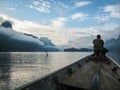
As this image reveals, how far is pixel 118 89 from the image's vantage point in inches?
249

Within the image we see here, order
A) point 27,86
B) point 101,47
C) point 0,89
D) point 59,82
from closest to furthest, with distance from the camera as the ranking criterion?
point 27,86
point 59,82
point 101,47
point 0,89

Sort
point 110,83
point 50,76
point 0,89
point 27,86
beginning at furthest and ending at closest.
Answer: point 0,89 < point 50,76 < point 110,83 < point 27,86

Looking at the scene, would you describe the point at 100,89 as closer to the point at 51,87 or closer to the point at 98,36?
the point at 51,87

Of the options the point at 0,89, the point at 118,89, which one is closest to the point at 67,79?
the point at 118,89

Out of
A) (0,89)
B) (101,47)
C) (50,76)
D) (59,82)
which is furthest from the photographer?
(0,89)

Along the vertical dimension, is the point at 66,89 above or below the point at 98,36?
below

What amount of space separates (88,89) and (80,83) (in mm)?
709

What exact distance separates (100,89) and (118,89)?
62 cm

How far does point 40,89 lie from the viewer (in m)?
6.29

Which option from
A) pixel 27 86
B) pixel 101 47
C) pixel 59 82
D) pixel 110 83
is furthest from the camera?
pixel 101 47

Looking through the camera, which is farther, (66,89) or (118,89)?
(66,89)

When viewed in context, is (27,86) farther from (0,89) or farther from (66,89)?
(0,89)

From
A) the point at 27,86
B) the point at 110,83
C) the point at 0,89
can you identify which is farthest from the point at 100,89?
the point at 0,89

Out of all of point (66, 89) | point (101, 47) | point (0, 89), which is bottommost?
point (0, 89)
